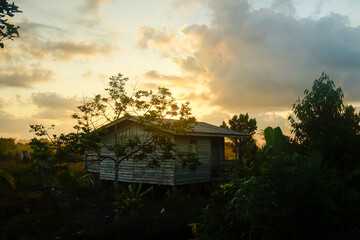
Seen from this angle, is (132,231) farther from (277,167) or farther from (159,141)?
(159,141)

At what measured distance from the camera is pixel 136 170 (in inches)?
834

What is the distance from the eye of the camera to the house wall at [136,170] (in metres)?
19.3

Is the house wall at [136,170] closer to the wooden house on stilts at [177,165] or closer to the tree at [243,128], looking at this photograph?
the wooden house on stilts at [177,165]

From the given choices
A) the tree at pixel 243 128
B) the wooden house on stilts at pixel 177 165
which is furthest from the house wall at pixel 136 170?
the tree at pixel 243 128

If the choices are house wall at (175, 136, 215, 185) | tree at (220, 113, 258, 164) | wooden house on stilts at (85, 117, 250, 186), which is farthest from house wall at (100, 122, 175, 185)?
tree at (220, 113, 258, 164)

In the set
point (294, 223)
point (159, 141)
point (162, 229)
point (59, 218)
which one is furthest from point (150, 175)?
point (294, 223)

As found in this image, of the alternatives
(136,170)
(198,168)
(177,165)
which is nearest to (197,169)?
(198,168)

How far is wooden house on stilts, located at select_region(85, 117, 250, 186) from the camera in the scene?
19.4 meters

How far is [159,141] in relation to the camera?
1555 cm

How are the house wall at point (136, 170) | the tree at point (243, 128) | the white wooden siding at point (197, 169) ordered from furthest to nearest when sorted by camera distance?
the tree at point (243, 128) < the white wooden siding at point (197, 169) < the house wall at point (136, 170)

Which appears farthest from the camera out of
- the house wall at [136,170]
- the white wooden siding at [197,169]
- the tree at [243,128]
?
the tree at [243,128]

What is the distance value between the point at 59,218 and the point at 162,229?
6.49 meters

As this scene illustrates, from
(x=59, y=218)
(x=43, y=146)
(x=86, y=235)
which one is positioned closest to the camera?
(x=86, y=235)

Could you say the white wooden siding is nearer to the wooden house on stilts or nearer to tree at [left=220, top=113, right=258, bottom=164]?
the wooden house on stilts
